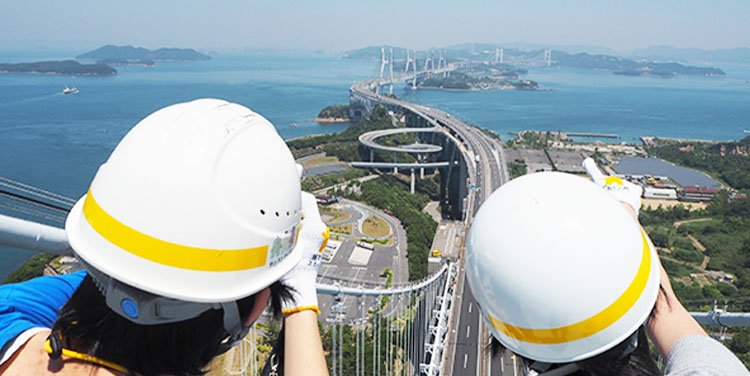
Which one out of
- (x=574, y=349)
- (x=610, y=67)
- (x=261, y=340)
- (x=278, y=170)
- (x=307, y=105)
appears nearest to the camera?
(x=278, y=170)

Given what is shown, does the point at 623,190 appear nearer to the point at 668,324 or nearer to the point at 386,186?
the point at 668,324

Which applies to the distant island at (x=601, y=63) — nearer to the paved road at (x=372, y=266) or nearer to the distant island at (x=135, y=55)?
the distant island at (x=135, y=55)

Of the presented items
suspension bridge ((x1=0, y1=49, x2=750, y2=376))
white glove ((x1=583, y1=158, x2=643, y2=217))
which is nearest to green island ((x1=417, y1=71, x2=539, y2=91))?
suspension bridge ((x1=0, y1=49, x2=750, y2=376))

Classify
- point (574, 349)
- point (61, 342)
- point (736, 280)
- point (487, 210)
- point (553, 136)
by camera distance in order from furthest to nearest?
point (553, 136)
point (736, 280)
point (487, 210)
point (574, 349)
point (61, 342)

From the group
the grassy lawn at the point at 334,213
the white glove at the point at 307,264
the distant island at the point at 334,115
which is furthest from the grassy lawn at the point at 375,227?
the distant island at the point at 334,115

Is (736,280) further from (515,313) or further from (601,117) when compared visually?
(601,117)

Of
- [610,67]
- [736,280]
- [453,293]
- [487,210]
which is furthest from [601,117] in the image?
[610,67]
